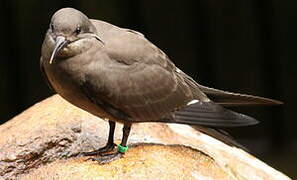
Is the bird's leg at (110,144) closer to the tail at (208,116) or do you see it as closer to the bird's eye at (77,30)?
the tail at (208,116)

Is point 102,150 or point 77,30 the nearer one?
point 77,30

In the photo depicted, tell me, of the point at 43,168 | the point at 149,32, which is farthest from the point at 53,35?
the point at 149,32

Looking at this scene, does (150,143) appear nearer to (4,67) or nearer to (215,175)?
(215,175)

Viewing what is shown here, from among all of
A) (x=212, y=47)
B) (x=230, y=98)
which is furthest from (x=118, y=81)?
(x=212, y=47)

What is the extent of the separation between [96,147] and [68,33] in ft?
3.09

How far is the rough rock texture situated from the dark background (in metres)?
1.87

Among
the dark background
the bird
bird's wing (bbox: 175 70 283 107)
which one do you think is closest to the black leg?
the bird

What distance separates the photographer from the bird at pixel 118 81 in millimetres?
3408

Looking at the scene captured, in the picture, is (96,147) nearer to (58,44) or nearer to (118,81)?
(118,81)

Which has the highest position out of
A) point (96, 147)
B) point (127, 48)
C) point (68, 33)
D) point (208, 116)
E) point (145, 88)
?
point (68, 33)

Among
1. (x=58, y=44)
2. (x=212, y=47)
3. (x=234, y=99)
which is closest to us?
(x=58, y=44)

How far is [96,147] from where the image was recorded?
4.05 meters

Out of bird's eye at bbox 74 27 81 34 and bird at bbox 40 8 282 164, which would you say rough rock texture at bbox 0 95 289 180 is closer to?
bird at bbox 40 8 282 164

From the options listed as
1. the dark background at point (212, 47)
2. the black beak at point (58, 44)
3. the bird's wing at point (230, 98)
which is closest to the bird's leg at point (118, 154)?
the bird's wing at point (230, 98)
